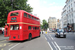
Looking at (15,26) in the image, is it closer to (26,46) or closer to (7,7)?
(26,46)

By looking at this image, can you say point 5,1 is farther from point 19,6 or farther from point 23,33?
point 23,33

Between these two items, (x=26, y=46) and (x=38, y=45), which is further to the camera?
(x=38, y=45)

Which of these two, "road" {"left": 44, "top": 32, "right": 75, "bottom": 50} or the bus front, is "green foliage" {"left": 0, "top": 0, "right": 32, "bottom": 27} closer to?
the bus front

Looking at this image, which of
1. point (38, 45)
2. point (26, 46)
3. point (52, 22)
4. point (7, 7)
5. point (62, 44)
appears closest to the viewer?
point (26, 46)

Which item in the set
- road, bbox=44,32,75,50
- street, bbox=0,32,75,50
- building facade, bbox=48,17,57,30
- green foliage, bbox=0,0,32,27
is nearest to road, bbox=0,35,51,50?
street, bbox=0,32,75,50

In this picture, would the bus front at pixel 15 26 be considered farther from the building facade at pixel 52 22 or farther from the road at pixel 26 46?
the building facade at pixel 52 22

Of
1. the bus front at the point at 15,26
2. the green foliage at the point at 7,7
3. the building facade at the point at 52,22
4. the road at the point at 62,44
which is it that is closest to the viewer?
the road at the point at 62,44

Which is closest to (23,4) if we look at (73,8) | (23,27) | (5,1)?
(5,1)

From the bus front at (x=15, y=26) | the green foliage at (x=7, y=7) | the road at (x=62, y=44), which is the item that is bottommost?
the road at (x=62, y=44)

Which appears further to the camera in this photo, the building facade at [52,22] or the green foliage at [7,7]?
the building facade at [52,22]

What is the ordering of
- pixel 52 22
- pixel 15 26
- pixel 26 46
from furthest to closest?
pixel 52 22, pixel 15 26, pixel 26 46

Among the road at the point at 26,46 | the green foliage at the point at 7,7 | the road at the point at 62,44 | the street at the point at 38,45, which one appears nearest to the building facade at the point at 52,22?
the green foliage at the point at 7,7

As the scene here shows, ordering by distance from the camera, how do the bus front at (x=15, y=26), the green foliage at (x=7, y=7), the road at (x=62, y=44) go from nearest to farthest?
the road at (x=62, y=44)
the bus front at (x=15, y=26)
the green foliage at (x=7, y=7)

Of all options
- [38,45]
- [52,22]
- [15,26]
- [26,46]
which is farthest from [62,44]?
[52,22]
